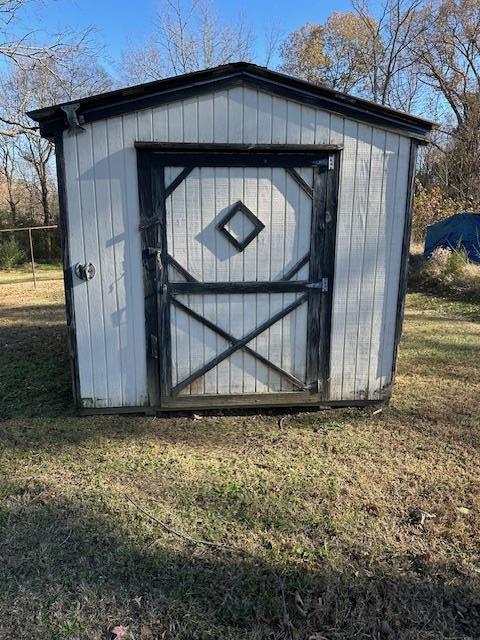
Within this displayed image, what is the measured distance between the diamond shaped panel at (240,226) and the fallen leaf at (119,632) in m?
2.66

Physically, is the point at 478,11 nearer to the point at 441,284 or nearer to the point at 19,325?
the point at 441,284

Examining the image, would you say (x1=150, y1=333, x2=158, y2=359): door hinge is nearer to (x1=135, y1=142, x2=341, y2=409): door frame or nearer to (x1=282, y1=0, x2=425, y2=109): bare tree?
(x1=135, y1=142, x2=341, y2=409): door frame

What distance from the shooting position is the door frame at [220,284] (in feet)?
12.4

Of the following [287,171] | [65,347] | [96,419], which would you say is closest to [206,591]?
[96,419]

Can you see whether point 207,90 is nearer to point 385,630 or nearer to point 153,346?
point 153,346

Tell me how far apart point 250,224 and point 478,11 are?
25.2m

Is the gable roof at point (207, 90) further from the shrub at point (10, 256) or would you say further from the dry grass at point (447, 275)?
the shrub at point (10, 256)

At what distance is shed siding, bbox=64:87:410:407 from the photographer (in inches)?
147

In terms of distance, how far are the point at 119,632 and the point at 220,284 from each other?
252 centimetres

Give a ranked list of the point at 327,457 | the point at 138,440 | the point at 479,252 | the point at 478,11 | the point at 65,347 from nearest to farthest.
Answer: the point at 327,457, the point at 138,440, the point at 65,347, the point at 479,252, the point at 478,11

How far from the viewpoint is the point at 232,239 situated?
397 centimetres

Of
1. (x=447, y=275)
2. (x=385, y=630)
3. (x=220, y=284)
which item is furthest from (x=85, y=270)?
(x=447, y=275)

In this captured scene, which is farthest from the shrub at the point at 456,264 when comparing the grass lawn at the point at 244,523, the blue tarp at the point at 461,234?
the grass lawn at the point at 244,523

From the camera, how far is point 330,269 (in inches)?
161
